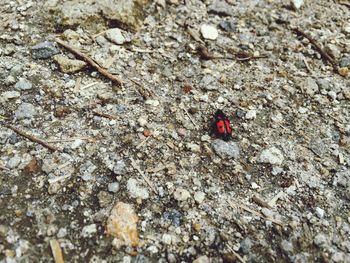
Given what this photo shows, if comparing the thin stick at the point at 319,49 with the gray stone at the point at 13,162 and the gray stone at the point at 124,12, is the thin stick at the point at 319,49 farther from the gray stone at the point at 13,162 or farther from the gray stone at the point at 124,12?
the gray stone at the point at 13,162

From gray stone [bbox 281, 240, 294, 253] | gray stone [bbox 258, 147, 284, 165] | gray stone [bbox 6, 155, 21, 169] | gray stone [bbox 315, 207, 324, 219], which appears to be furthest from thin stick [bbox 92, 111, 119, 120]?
gray stone [bbox 315, 207, 324, 219]

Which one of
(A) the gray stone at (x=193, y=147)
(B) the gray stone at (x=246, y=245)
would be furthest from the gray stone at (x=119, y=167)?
(B) the gray stone at (x=246, y=245)

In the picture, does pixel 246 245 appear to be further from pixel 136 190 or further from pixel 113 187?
pixel 113 187

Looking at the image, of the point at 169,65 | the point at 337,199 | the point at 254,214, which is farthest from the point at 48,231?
the point at 337,199

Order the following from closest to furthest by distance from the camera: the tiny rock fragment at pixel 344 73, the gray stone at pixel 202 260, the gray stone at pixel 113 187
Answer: the gray stone at pixel 202 260 < the gray stone at pixel 113 187 < the tiny rock fragment at pixel 344 73

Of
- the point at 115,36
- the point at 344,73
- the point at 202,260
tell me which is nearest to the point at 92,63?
the point at 115,36

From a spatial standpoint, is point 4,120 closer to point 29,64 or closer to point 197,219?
point 29,64

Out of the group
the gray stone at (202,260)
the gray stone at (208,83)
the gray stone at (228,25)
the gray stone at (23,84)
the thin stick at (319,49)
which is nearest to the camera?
the gray stone at (202,260)
